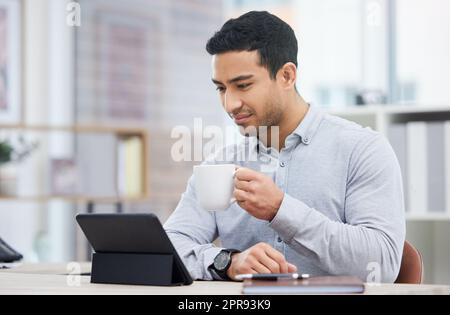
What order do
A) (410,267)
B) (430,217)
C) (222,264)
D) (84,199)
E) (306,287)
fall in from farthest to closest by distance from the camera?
(84,199) < (430,217) < (410,267) < (222,264) < (306,287)

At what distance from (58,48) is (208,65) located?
2.83ft

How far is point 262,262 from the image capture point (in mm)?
1713

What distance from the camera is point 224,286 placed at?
5.24ft

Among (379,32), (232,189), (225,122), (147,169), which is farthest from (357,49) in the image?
(232,189)

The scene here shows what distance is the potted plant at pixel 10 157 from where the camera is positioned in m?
4.24

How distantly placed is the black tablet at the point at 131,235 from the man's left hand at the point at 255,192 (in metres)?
0.19

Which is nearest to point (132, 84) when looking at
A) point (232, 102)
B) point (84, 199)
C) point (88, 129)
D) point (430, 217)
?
point (88, 129)

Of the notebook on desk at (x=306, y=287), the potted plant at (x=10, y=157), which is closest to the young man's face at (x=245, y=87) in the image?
the notebook on desk at (x=306, y=287)

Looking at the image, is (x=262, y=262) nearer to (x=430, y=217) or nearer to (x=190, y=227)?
(x=190, y=227)

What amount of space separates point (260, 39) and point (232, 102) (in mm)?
173

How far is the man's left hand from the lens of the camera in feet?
5.54

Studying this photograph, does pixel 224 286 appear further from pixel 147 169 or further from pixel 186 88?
pixel 186 88

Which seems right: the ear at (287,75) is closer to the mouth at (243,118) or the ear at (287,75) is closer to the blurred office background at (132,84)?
the mouth at (243,118)

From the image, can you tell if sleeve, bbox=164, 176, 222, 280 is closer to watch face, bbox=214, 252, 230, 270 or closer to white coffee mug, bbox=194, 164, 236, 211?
watch face, bbox=214, 252, 230, 270
